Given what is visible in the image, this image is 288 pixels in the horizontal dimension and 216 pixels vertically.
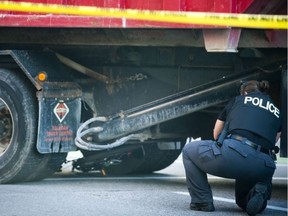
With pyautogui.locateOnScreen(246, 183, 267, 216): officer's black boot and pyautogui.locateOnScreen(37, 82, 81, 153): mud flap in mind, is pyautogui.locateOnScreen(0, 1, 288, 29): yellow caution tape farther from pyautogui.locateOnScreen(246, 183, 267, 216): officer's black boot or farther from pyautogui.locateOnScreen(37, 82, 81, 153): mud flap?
pyautogui.locateOnScreen(37, 82, 81, 153): mud flap

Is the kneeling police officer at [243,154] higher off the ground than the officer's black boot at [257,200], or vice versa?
the kneeling police officer at [243,154]

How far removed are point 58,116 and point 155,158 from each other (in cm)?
219

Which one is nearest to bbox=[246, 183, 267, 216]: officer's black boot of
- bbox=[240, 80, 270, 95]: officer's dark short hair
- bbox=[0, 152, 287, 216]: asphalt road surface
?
bbox=[0, 152, 287, 216]: asphalt road surface

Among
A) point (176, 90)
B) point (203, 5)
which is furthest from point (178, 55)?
point (203, 5)

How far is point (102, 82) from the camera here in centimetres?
853

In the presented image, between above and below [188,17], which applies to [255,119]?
below

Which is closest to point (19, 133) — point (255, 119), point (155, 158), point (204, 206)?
point (155, 158)

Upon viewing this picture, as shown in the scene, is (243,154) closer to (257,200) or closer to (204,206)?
(257,200)

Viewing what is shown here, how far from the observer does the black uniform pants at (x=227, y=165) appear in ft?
20.4

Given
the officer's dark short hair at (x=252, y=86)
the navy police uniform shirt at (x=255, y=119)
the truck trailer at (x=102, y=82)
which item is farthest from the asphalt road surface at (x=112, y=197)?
the officer's dark short hair at (x=252, y=86)

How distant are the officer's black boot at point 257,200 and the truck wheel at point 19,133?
107 inches

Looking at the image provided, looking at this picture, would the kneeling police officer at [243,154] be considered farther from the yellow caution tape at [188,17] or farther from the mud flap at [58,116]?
the mud flap at [58,116]

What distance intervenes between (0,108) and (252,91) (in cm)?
304

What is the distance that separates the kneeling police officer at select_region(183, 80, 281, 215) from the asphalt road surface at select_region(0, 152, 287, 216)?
0.73ft
